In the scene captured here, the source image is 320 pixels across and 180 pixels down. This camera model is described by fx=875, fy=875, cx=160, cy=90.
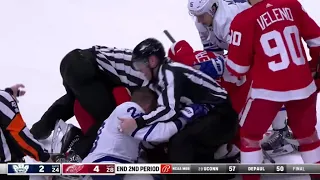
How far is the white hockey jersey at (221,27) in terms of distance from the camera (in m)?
3.78

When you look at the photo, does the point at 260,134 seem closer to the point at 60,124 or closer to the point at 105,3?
the point at 60,124

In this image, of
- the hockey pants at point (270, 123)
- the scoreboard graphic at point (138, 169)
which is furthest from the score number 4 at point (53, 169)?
the hockey pants at point (270, 123)

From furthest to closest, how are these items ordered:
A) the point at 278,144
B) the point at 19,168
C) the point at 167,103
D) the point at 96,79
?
1. the point at 278,144
2. the point at 96,79
3. the point at 167,103
4. the point at 19,168

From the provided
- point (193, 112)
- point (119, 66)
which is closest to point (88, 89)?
point (119, 66)

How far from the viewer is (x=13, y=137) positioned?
3412 mm

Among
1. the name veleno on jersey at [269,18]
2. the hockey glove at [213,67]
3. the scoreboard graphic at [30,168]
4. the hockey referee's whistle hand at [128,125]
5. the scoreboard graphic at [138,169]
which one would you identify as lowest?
the scoreboard graphic at [138,169]

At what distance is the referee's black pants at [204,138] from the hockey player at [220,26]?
0.36 metres

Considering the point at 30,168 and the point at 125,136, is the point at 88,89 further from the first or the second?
the point at 30,168

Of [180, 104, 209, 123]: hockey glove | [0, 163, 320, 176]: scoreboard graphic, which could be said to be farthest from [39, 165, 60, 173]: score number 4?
[180, 104, 209, 123]: hockey glove

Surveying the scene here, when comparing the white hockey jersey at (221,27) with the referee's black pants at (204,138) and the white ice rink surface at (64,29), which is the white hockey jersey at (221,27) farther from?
the white ice rink surface at (64,29)

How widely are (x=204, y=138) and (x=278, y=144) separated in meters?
0.55

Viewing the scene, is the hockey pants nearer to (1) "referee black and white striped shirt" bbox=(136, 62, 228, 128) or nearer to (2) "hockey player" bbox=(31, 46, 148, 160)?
(1) "referee black and white striped shirt" bbox=(136, 62, 228, 128)

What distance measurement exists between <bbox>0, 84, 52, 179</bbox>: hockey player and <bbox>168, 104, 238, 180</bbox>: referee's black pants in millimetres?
530

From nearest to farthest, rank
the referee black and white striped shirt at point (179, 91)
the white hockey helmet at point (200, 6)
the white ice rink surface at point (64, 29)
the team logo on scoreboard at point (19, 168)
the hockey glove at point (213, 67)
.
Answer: the team logo on scoreboard at point (19, 168)
the referee black and white striped shirt at point (179, 91)
the hockey glove at point (213, 67)
the white hockey helmet at point (200, 6)
the white ice rink surface at point (64, 29)
